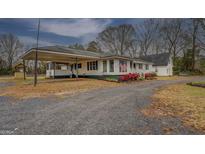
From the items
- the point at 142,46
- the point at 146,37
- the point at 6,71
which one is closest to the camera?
the point at 146,37

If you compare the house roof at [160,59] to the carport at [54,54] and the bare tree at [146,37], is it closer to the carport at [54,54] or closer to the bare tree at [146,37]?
the bare tree at [146,37]

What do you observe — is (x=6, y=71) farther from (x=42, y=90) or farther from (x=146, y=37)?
(x=146, y=37)

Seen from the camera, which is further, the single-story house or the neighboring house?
the neighboring house

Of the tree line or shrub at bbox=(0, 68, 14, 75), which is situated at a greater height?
the tree line

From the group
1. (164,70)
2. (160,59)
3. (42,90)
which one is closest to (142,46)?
(160,59)

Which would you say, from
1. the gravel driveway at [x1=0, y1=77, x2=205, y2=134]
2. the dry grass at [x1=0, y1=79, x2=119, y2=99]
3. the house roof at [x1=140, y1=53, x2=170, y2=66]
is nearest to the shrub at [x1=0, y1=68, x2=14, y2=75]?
the dry grass at [x1=0, y1=79, x2=119, y2=99]

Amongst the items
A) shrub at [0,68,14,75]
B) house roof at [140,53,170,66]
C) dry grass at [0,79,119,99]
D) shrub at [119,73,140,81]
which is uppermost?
house roof at [140,53,170,66]

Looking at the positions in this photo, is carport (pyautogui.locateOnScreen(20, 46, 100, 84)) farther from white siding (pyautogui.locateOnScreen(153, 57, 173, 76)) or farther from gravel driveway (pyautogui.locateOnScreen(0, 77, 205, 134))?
white siding (pyautogui.locateOnScreen(153, 57, 173, 76))

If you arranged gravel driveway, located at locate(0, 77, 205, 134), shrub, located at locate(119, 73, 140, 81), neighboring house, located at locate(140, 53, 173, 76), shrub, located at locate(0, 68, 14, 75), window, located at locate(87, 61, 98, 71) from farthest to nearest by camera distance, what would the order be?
shrub, located at locate(0, 68, 14, 75) → neighboring house, located at locate(140, 53, 173, 76) → window, located at locate(87, 61, 98, 71) → shrub, located at locate(119, 73, 140, 81) → gravel driveway, located at locate(0, 77, 205, 134)

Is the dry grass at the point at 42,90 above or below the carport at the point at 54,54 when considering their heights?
below

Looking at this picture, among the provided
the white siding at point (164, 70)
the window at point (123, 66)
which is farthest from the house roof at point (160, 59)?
the window at point (123, 66)
